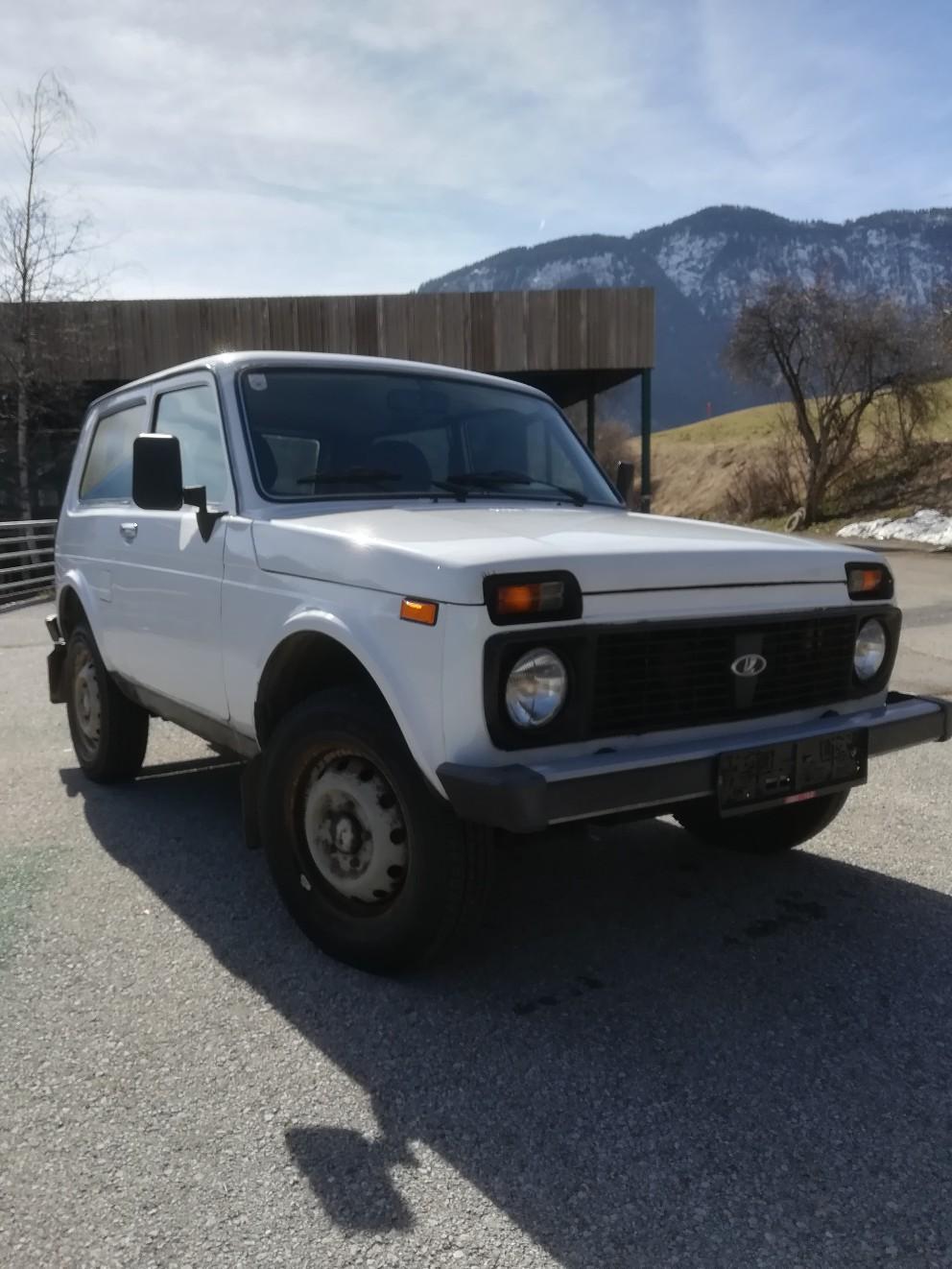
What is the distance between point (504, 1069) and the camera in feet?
8.46

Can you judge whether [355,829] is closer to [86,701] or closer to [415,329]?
[86,701]

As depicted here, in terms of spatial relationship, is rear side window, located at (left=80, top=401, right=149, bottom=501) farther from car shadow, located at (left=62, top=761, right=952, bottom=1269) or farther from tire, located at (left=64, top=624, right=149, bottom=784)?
car shadow, located at (left=62, top=761, right=952, bottom=1269)

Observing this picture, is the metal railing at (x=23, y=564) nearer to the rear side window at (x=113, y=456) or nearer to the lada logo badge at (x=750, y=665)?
the rear side window at (x=113, y=456)

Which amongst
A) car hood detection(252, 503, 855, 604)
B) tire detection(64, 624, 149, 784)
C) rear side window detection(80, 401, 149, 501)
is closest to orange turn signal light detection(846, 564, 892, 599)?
car hood detection(252, 503, 855, 604)

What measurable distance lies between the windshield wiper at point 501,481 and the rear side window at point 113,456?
63.9 inches

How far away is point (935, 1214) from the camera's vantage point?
2.03 meters

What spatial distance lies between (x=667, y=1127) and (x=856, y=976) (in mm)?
1039

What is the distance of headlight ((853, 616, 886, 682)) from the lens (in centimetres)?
344

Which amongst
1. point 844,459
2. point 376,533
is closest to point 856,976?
point 376,533

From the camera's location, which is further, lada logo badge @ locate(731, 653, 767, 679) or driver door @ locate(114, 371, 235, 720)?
driver door @ locate(114, 371, 235, 720)

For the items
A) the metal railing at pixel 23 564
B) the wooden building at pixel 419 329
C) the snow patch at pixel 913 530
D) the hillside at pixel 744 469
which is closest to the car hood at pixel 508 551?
the metal railing at pixel 23 564

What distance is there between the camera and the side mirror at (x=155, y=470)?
361 cm

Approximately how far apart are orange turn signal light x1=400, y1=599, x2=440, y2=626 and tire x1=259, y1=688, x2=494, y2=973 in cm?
32

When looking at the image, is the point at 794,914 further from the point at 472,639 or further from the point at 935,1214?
the point at 472,639
